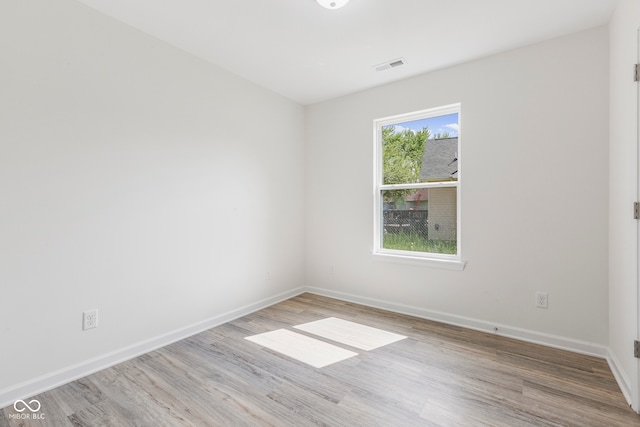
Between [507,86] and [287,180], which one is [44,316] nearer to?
[287,180]

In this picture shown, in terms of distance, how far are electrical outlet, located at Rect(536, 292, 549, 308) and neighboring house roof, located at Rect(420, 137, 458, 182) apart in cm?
128

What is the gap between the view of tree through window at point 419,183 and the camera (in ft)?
9.96

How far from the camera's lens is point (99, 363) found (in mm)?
2104

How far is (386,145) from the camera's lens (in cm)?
348

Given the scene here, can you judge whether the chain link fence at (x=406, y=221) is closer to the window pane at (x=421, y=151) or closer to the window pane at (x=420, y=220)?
the window pane at (x=420, y=220)

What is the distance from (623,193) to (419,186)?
1580 mm

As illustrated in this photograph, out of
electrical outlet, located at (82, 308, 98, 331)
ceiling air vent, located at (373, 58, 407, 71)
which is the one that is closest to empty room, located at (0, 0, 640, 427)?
electrical outlet, located at (82, 308, 98, 331)

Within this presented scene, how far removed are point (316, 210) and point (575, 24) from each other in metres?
3.01

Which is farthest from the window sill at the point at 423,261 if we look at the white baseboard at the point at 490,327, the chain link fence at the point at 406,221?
the white baseboard at the point at 490,327

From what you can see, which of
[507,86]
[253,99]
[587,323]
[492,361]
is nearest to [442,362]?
[492,361]

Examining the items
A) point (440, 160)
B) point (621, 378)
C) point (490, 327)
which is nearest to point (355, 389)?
point (490, 327)

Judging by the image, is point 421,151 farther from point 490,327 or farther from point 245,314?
point 245,314

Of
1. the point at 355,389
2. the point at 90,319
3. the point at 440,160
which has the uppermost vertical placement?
the point at 440,160

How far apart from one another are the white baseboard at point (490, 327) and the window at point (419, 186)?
1.81ft
